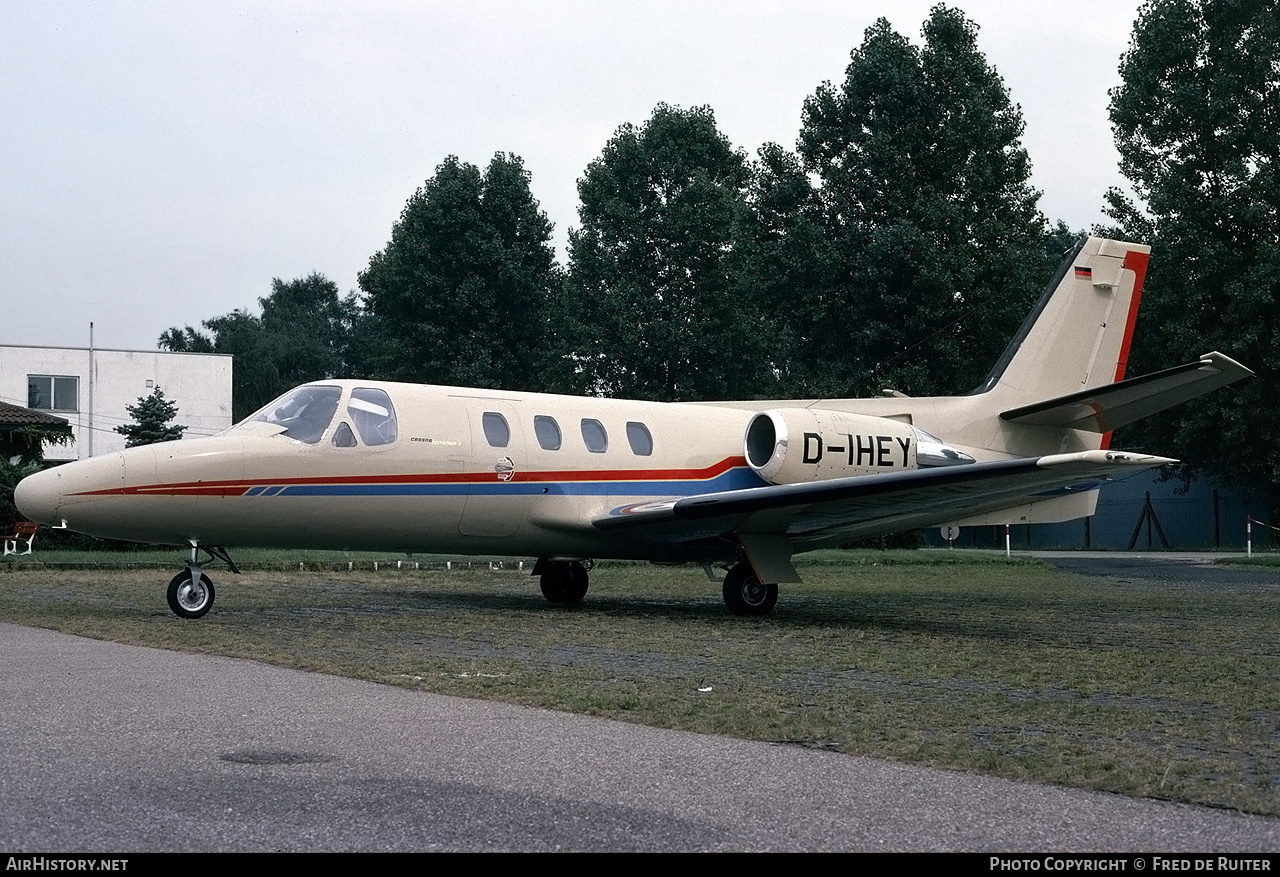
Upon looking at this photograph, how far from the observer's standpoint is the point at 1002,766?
6168 millimetres

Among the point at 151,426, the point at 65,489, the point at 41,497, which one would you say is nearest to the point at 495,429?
the point at 65,489

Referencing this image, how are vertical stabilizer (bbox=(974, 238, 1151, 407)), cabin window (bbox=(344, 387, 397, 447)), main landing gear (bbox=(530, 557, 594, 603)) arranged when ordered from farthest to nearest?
vertical stabilizer (bbox=(974, 238, 1151, 407)) → main landing gear (bbox=(530, 557, 594, 603)) → cabin window (bbox=(344, 387, 397, 447))

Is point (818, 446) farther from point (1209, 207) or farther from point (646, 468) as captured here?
point (1209, 207)

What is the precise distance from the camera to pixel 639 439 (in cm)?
1722

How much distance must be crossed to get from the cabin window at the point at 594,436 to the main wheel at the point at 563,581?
1913mm

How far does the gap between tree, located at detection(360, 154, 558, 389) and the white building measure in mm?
7739

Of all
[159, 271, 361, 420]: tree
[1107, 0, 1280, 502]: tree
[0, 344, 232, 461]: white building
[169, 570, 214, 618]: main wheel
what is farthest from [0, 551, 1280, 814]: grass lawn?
[159, 271, 361, 420]: tree

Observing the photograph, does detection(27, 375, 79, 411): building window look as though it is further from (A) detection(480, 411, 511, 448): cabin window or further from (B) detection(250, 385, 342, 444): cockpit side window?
(B) detection(250, 385, 342, 444): cockpit side window

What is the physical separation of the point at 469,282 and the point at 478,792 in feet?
176

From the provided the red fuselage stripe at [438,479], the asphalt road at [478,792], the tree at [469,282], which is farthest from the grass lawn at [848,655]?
the tree at [469,282]

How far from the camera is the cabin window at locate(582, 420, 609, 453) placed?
16812 mm

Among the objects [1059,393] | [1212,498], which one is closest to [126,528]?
[1059,393]

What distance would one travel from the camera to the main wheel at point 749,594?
642 inches
